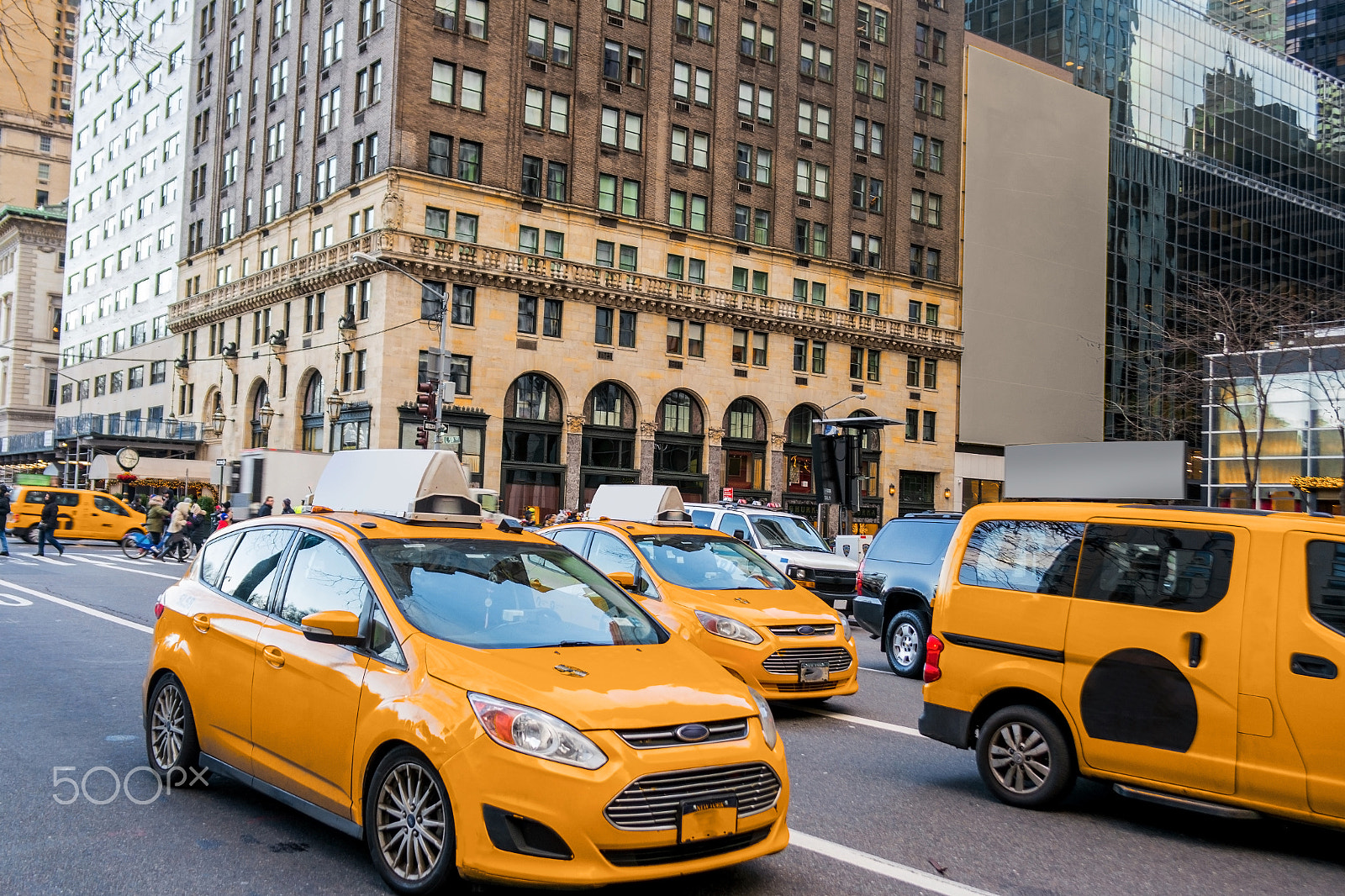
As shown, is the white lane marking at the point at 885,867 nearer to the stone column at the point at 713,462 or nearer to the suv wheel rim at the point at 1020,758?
the suv wheel rim at the point at 1020,758

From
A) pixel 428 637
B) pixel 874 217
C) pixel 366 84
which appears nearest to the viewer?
pixel 428 637

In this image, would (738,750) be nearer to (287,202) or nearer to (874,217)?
(287,202)

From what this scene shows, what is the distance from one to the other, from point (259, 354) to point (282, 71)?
14.1m

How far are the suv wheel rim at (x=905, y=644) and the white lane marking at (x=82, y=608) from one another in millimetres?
9110

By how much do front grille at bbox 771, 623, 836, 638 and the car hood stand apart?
425 cm

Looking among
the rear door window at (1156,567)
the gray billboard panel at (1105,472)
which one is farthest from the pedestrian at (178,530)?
the rear door window at (1156,567)

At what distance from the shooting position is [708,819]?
15.5 feet

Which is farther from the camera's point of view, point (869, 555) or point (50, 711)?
Answer: point (869, 555)

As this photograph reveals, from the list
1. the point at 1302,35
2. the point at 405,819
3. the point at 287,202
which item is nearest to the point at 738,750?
the point at 405,819

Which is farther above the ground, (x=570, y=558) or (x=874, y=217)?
(x=874, y=217)

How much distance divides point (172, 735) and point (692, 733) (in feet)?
11.9

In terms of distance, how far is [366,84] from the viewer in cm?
4838

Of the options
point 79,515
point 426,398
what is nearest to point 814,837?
point 426,398

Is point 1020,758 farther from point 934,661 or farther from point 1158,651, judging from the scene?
point 1158,651
